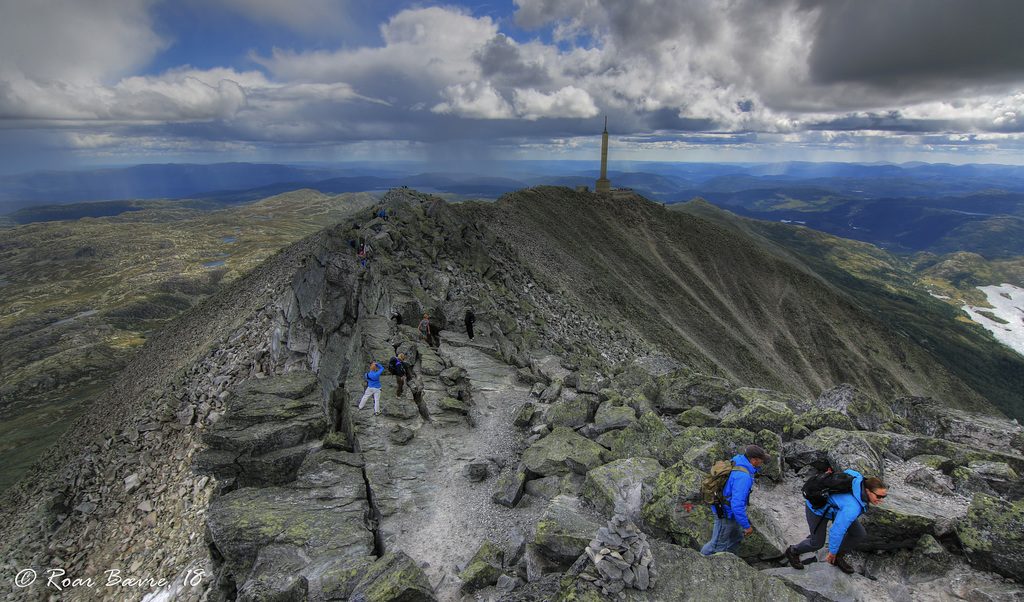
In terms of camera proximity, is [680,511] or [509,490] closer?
[680,511]

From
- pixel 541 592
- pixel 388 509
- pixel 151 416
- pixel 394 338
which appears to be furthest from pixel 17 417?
pixel 541 592

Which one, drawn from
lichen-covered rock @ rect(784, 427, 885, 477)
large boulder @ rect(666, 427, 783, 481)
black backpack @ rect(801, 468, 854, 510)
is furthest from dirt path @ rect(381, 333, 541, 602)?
lichen-covered rock @ rect(784, 427, 885, 477)

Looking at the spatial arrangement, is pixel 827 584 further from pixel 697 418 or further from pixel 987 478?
pixel 697 418

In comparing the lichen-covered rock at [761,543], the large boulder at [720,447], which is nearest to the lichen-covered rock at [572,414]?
the large boulder at [720,447]

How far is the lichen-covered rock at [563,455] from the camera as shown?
13.2 m

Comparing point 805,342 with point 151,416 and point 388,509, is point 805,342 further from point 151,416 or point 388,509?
point 151,416

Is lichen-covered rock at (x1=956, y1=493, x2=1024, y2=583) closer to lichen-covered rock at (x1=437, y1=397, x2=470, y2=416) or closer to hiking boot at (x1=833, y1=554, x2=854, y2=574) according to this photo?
hiking boot at (x1=833, y1=554, x2=854, y2=574)

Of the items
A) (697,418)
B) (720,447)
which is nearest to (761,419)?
(697,418)

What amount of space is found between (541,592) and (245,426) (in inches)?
540

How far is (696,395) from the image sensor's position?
17.5m

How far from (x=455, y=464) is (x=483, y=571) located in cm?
660

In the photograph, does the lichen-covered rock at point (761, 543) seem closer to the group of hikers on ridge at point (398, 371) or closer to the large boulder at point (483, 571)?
the large boulder at point (483, 571)

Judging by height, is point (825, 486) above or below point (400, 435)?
above

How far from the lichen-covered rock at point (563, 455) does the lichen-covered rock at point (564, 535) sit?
2631 millimetres
